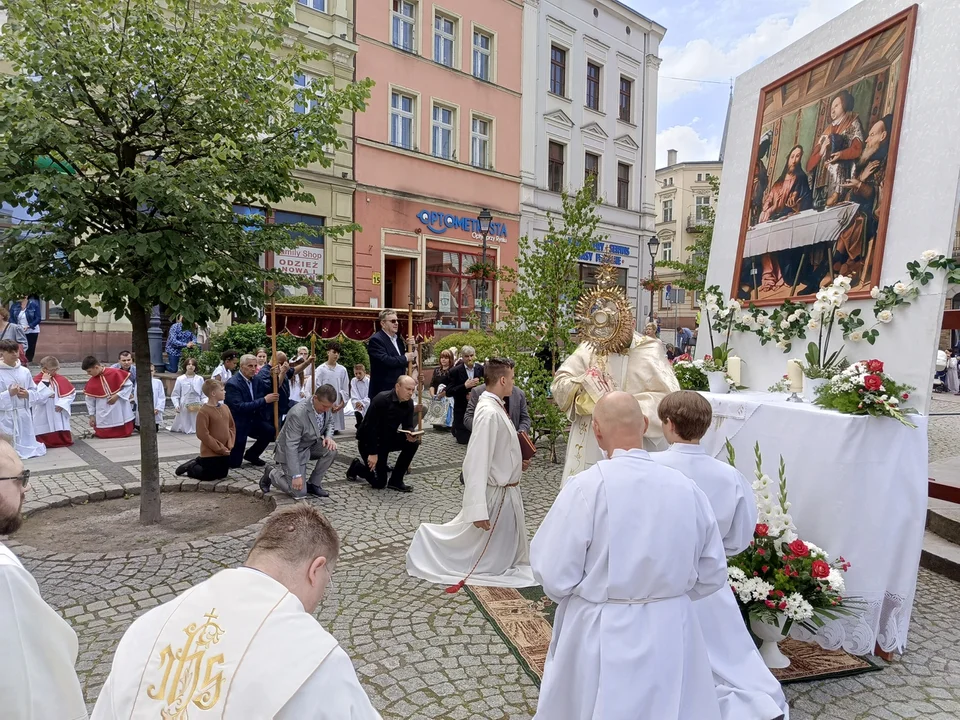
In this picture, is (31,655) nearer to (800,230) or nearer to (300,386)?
(800,230)

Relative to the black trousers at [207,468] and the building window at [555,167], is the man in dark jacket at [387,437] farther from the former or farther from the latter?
the building window at [555,167]

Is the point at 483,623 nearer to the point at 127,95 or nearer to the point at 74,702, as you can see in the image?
the point at 74,702

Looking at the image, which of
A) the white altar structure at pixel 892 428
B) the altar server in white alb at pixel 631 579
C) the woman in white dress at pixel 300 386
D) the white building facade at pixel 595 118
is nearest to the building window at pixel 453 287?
the white building facade at pixel 595 118

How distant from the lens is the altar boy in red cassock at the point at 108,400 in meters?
10.2

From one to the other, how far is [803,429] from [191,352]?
12.5 m

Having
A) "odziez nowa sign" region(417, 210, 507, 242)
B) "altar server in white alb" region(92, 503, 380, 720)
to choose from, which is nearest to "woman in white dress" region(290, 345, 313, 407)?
"altar server in white alb" region(92, 503, 380, 720)

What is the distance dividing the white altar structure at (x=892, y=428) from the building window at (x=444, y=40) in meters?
19.3

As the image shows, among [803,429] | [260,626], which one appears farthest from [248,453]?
[260,626]

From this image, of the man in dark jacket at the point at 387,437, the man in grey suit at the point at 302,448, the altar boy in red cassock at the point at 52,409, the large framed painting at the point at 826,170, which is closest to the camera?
the large framed painting at the point at 826,170

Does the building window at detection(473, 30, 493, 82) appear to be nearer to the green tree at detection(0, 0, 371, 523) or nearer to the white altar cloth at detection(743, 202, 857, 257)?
the green tree at detection(0, 0, 371, 523)

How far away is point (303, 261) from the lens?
18.6 metres

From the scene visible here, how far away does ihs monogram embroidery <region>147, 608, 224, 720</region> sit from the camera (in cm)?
140

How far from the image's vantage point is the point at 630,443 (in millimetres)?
2730

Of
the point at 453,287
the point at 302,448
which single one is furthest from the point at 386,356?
the point at 453,287
